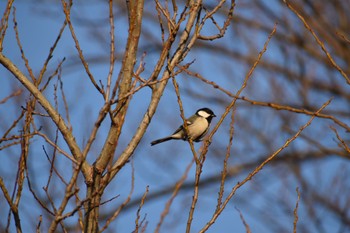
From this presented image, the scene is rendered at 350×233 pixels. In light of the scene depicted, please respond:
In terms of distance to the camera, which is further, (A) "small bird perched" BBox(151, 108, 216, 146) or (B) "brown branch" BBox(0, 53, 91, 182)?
(A) "small bird perched" BBox(151, 108, 216, 146)

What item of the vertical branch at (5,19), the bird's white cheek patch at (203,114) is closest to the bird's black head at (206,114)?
the bird's white cheek patch at (203,114)

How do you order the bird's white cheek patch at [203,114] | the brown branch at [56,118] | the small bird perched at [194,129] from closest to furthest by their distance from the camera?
the brown branch at [56,118] → the small bird perched at [194,129] → the bird's white cheek patch at [203,114]

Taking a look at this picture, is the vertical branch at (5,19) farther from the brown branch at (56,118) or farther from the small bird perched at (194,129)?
the small bird perched at (194,129)

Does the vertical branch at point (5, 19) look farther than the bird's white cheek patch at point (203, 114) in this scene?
No

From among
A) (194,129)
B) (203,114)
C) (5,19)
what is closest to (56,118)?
(5,19)

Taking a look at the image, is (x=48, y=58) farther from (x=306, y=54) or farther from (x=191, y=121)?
(x=306, y=54)

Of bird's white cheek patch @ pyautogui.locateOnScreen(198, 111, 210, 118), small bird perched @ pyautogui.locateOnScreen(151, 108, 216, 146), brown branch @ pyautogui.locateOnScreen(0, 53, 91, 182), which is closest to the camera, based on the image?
brown branch @ pyautogui.locateOnScreen(0, 53, 91, 182)

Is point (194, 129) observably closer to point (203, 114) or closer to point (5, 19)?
point (203, 114)

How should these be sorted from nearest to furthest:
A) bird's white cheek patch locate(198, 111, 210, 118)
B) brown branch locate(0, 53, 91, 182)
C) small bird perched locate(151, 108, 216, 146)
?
brown branch locate(0, 53, 91, 182)
small bird perched locate(151, 108, 216, 146)
bird's white cheek patch locate(198, 111, 210, 118)

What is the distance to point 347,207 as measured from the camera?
821 cm

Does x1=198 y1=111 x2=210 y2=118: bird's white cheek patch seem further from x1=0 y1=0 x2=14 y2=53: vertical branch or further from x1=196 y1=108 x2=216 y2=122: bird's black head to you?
x1=0 y1=0 x2=14 y2=53: vertical branch

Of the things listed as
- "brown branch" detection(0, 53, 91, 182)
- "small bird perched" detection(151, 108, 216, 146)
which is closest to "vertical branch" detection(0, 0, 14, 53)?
"brown branch" detection(0, 53, 91, 182)

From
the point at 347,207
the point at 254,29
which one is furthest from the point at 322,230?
the point at 254,29

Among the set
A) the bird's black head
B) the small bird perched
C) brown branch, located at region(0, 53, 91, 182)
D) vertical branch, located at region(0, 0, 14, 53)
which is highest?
the bird's black head
